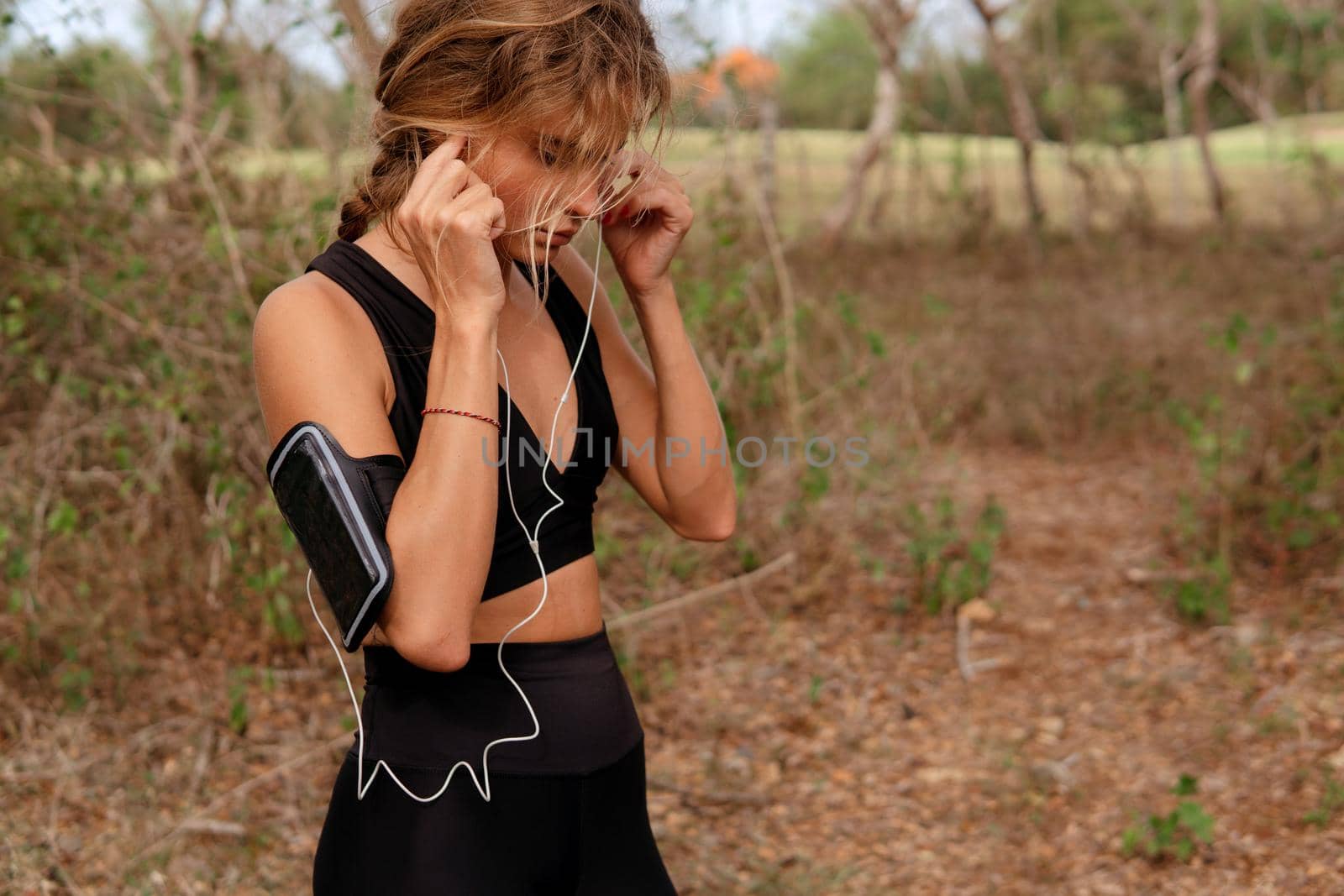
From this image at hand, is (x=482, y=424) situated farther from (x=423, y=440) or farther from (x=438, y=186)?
(x=438, y=186)

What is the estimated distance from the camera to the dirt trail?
10.1 ft

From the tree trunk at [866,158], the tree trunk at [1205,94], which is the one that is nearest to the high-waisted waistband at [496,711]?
the tree trunk at [866,158]

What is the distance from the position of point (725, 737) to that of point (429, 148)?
106 inches

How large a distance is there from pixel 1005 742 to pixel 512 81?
2887 mm

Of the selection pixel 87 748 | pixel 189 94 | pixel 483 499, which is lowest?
pixel 87 748

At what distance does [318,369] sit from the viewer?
1.26 m

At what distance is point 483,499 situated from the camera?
1273 millimetres

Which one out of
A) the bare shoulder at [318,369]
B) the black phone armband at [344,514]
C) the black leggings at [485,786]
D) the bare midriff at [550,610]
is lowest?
the black leggings at [485,786]

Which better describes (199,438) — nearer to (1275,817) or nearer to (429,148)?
(429,148)

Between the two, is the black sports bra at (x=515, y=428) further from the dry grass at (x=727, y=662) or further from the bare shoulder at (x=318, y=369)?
the dry grass at (x=727, y=662)

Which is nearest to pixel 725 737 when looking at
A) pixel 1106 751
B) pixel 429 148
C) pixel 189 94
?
pixel 1106 751

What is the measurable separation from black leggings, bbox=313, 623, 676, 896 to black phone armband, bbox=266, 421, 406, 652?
0.19 meters

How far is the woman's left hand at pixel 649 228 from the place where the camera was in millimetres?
1628

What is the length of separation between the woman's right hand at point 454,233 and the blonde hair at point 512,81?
79mm
